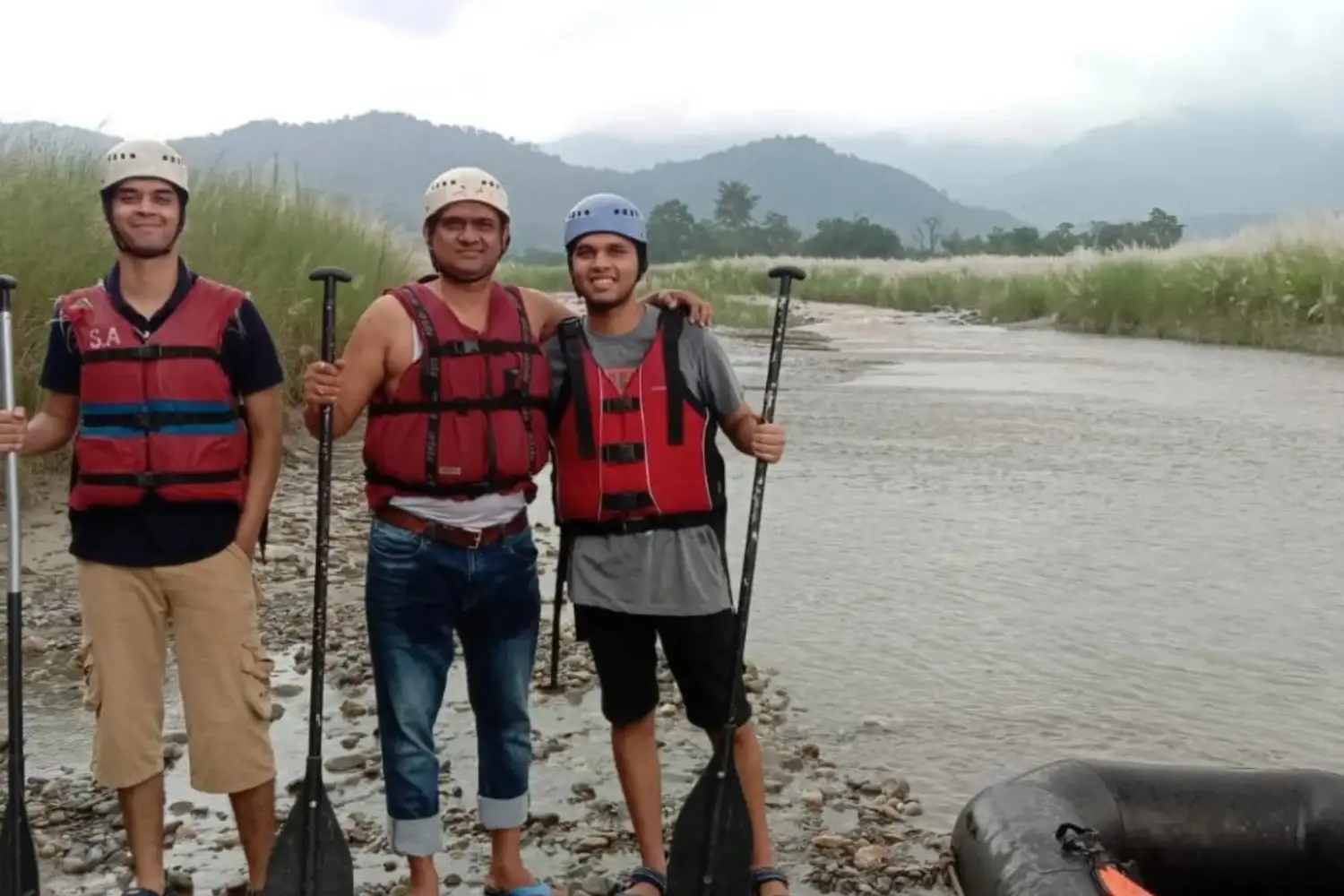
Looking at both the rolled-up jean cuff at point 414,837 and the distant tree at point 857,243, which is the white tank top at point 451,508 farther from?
the distant tree at point 857,243

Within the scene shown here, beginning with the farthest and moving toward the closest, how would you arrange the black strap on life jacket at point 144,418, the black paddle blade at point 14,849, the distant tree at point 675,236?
the distant tree at point 675,236 → the black paddle blade at point 14,849 → the black strap on life jacket at point 144,418

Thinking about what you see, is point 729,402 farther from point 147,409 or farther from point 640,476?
point 147,409

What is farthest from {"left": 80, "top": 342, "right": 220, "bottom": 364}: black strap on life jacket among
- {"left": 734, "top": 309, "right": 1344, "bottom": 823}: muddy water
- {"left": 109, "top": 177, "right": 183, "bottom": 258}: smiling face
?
{"left": 734, "top": 309, "right": 1344, "bottom": 823}: muddy water

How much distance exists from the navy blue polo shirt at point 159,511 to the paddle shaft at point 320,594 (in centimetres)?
17

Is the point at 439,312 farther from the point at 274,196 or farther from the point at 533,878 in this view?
the point at 274,196

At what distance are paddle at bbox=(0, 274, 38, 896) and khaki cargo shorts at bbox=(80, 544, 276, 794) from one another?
20 cm

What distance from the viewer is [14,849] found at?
3.20 metres

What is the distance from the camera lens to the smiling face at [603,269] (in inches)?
131

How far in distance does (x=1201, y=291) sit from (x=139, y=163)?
21340mm

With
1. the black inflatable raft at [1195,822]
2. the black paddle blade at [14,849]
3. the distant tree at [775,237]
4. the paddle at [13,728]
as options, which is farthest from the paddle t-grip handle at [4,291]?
the distant tree at [775,237]

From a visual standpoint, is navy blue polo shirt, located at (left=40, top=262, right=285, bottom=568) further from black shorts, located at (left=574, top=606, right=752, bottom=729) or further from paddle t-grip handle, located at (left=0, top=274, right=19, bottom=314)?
black shorts, located at (left=574, top=606, right=752, bottom=729)

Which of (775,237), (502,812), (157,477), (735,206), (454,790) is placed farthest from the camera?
(735,206)

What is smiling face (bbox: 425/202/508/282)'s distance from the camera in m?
3.28

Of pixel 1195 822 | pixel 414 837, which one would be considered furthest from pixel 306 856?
pixel 1195 822
